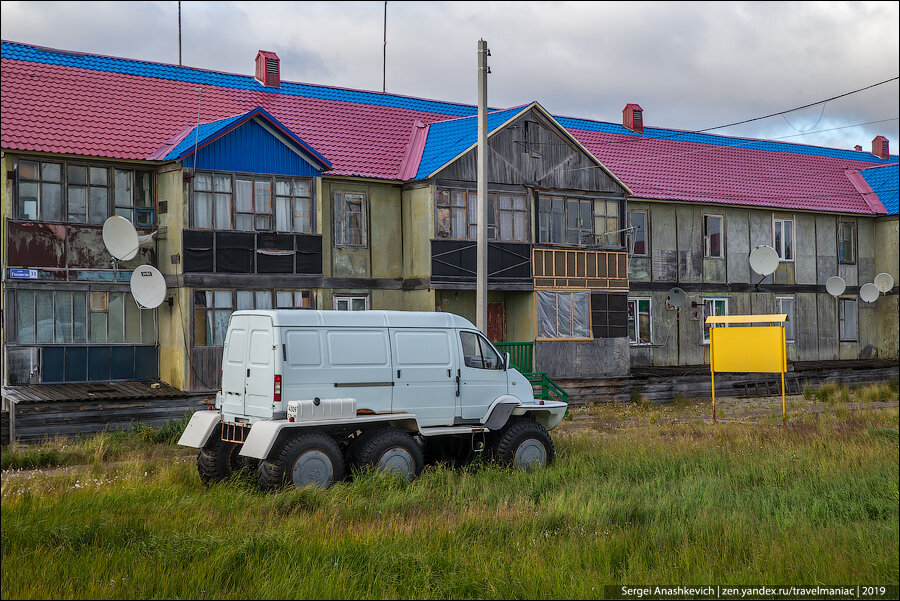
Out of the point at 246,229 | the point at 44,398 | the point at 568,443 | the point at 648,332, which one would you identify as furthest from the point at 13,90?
the point at 648,332

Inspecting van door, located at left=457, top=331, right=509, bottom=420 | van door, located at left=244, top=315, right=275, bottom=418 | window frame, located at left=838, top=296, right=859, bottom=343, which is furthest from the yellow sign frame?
window frame, located at left=838, top=296, right=859, bottom=343

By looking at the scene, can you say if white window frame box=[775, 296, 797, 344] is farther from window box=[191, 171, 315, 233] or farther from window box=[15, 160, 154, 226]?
window box=[15, 160, 154, 226]

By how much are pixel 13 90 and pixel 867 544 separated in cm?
2112

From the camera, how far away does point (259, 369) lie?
12992 mm

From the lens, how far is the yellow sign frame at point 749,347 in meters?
21.1

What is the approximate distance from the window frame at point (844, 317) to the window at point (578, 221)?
12167mm

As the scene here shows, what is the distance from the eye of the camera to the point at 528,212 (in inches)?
→ 1059

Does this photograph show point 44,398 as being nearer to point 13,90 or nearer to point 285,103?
point 13,90

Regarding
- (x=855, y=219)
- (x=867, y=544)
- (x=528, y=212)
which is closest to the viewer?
(x=867, y=544)

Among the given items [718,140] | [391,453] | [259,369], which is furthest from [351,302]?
[718,140]

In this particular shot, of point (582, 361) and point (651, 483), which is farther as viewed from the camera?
point (582, 361)

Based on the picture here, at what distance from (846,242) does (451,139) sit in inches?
709

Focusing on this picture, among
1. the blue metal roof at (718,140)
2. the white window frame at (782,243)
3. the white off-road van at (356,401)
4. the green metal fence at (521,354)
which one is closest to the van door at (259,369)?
the white off-road van at (356,401)

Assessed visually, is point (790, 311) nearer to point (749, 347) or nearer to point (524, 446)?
point (749, 347)
